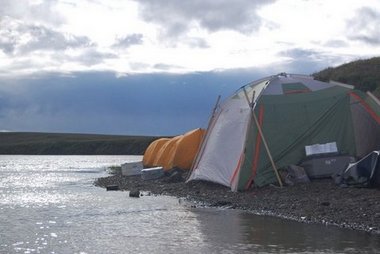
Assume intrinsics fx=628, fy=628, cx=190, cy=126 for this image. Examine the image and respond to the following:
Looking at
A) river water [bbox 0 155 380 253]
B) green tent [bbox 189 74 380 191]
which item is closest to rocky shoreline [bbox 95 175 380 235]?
river water [bbox 0 155 380 253]

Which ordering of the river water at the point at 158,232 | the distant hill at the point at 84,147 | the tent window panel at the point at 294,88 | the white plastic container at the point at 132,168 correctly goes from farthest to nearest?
the distant hill at the point at 84,147
the white plastic container at the point at 132,168
the tent window panel at the point at 294,88
the river water at the point at 158,232

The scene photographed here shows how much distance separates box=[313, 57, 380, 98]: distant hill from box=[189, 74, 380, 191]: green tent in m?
27.6

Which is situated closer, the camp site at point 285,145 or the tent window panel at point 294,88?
the camp site at point 285,145

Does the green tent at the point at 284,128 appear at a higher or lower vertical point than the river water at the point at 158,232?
higher

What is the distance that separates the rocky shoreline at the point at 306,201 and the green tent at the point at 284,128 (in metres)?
0.82

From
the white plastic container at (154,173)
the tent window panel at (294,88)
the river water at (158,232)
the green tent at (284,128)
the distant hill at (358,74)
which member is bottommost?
the river water at (158,232)

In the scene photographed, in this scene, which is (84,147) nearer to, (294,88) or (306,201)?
(294,88)

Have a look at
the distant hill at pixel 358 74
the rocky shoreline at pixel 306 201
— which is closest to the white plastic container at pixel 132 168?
the rocky shoreline at pixel 306 201

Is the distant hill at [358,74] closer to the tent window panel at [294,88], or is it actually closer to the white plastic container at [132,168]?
the white plastic container at [132,168]

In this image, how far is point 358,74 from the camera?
194 ft

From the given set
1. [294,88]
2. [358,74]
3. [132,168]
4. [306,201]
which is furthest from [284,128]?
[358,74]

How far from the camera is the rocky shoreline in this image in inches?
713

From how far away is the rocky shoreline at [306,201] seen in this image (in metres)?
18.1

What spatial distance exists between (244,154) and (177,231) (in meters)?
7.44
